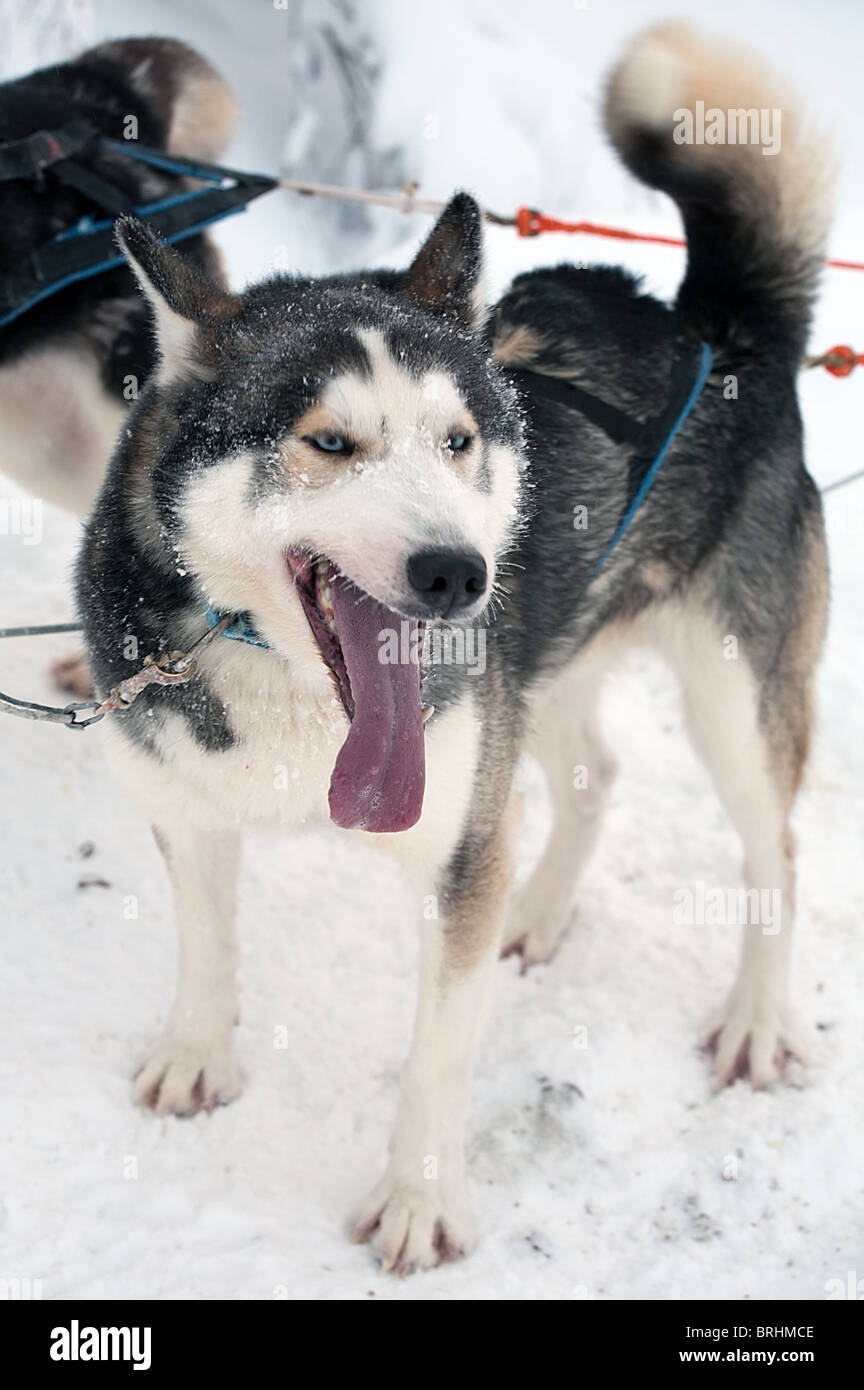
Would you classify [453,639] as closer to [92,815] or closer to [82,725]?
[82,725]

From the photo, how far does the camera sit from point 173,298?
171 centimetres

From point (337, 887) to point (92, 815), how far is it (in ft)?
2.26

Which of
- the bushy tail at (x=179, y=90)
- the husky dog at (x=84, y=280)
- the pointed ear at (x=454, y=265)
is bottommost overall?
the pointed ear at (x=454, y=265)

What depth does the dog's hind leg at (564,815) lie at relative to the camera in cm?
307

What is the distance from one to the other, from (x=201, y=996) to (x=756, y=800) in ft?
4.29

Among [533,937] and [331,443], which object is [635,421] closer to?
[331,443]

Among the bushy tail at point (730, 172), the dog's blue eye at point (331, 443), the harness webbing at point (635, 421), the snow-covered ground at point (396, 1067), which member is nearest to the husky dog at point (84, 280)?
the snow-covered ground at point (396, 1067)

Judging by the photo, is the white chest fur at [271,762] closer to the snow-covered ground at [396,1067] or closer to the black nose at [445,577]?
the black nose at [445,577]

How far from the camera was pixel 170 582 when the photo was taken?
6.01 ft

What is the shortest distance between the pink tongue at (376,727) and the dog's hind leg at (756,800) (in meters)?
1.11
